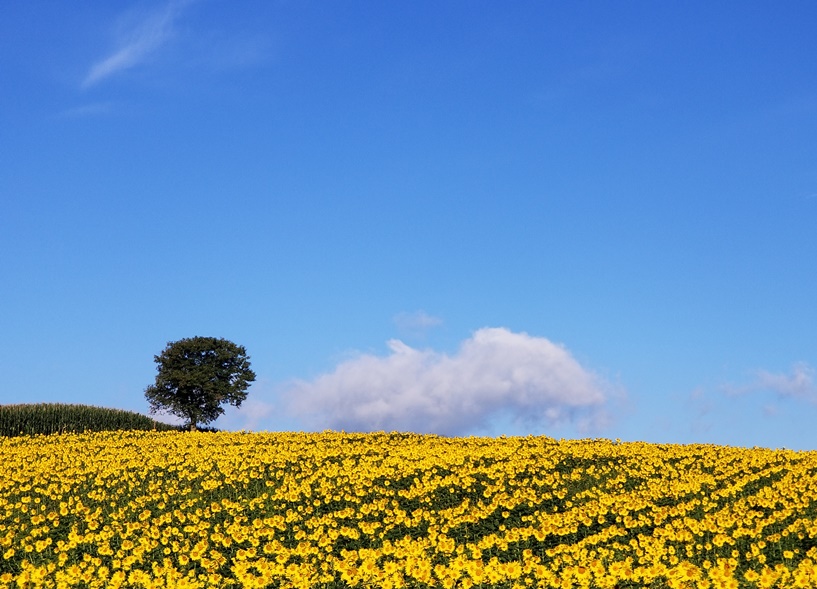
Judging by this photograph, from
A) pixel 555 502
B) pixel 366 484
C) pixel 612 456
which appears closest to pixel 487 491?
pixel 555 502

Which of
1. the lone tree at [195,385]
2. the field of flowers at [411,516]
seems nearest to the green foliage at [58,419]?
the lone tree at [195,385]

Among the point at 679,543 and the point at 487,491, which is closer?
the point at 679,543

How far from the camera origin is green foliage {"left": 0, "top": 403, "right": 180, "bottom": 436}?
40281 millimetres

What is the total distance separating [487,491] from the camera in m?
17.3

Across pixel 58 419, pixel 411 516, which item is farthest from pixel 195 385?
pixel 411 516

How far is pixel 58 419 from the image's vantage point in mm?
41469

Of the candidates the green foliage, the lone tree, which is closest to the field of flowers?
the green foliage

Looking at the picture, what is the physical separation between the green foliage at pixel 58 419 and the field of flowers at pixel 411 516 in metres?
16.2

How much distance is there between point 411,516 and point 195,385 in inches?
1466

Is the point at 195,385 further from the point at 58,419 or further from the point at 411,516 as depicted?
the point at 411,516

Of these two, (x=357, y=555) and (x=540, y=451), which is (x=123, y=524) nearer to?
(x=357, y=555)

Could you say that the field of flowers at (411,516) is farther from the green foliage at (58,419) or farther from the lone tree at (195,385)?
the lone tree at (195,385)

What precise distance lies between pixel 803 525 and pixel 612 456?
8.19 m

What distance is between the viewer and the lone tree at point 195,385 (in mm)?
52000
